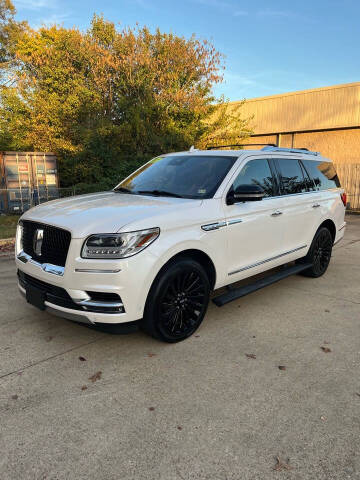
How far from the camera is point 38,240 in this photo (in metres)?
3.45

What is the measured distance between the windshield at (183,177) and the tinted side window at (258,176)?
180 mm

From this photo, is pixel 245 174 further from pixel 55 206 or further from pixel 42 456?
pixel 42 456

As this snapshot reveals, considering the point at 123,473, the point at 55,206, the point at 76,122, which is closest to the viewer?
the point at 123,473

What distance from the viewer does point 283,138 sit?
19781 mm

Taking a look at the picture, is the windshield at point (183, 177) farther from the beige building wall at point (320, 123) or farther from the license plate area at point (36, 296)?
the beige building wall at point (320, 123)

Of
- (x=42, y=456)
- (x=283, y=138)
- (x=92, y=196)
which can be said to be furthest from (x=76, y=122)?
(x=42, y=456)

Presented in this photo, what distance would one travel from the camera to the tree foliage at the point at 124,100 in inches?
565

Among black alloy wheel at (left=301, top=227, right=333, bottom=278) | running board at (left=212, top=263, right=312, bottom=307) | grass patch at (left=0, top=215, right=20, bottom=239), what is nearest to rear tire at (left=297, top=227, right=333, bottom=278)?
black alloy wheel at (left=301, top=227, right=333, bottom=278)

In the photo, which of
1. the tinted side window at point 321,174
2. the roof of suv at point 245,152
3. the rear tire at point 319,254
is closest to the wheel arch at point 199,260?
the roof of suv at point 245,152

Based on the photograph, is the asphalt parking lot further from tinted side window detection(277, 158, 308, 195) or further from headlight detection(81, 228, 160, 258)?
tinted side window detection(277, 158, 308, 195)

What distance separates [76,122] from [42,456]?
16.9 meters

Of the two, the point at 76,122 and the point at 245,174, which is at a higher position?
the point at 76,122

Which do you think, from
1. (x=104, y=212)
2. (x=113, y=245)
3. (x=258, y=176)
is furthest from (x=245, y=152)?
(x=113, y=245)

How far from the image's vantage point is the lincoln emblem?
11.2ft
